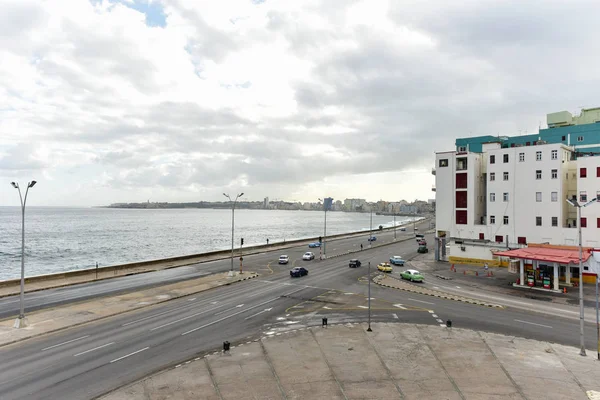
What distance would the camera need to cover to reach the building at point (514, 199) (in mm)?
53906

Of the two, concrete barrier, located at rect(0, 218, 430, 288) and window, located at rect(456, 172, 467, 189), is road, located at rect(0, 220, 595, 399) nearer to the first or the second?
Answer: concrete barrier, located at rect(0, 218, 430, 288)

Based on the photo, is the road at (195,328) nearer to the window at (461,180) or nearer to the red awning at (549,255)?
the red awning at (549,255)

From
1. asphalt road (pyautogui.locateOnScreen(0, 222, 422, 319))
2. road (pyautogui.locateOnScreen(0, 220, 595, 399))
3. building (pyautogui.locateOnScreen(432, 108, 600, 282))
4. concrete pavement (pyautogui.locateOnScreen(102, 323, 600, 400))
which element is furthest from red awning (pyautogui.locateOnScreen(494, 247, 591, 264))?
asphalt road (pyautogui.locateOnScreen(0, 222, 422, 319))

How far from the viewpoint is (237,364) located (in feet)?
73.2

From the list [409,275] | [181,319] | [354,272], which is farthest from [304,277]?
[181,319]

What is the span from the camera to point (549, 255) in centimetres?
4738

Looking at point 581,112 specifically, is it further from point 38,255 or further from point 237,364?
point 38,255

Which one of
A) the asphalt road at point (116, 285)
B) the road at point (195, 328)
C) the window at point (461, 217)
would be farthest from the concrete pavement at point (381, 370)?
the window at point (461, 217)

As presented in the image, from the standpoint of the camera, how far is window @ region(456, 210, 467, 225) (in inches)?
2653

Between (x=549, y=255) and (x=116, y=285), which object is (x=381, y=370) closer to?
(x=549, y=255)

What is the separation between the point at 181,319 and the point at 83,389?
1340 centimetres

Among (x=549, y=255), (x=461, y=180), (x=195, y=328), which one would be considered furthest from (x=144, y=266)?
(x=549, y=255)

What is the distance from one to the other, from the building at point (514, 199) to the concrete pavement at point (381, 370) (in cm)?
2755

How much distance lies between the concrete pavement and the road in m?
2.44
